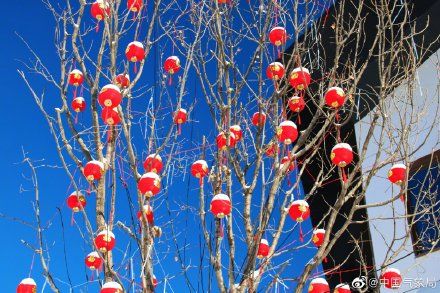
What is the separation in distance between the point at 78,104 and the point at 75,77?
0.21m

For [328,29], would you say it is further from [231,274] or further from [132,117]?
[231,274]

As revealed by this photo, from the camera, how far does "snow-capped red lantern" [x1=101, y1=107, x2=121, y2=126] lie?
12.9 feet

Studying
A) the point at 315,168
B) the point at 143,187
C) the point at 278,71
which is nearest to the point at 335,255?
the point at 315,168

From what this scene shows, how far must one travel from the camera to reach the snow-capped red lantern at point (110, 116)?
12.9ft

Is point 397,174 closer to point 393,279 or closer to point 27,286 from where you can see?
point 393,279

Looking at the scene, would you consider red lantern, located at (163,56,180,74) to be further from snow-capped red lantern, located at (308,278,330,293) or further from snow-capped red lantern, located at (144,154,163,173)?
snow-capped red lantern, located at (308,278,330,293)

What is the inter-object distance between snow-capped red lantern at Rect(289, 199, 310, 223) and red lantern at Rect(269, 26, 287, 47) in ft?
3.96

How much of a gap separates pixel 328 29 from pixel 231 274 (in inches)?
244

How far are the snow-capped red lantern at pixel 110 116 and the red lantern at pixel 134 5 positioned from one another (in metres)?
1.20

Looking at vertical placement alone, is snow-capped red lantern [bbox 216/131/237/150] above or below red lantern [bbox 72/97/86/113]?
below

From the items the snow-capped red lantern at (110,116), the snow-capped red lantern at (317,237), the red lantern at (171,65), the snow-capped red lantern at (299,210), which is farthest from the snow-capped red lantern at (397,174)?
the snow-capped red lantern at (110,116)

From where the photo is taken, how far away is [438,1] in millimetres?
7484

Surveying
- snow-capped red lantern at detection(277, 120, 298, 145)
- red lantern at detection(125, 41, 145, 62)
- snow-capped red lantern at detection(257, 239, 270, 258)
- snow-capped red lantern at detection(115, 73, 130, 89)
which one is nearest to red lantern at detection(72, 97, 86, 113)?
snow-capped red lantern at detection(115, 73, 130, 89)

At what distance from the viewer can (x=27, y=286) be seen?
14.0 ft
